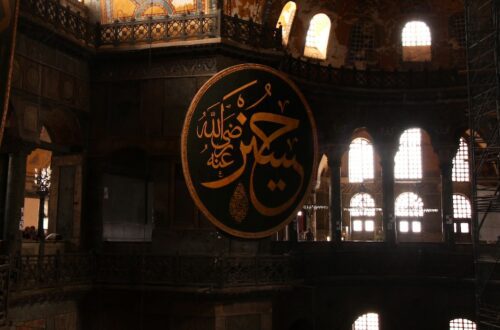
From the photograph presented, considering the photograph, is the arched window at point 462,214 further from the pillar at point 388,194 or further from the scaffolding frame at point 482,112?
Answer: the scaffolding frame at point 482,112

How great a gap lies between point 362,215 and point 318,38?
12467 mm

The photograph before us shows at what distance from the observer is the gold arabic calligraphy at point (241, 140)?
11.1 meters

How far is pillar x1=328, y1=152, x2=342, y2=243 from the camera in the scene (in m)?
15.4

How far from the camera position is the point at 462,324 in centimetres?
1641

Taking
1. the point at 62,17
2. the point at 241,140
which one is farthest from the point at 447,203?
the point at 62,17

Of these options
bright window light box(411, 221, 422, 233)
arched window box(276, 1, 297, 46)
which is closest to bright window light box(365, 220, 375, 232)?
bright window light box(411, 221, 422, 233)

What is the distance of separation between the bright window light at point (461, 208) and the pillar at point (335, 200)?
38.6ft

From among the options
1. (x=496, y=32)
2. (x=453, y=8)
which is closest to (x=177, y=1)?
(x=496, y=32)

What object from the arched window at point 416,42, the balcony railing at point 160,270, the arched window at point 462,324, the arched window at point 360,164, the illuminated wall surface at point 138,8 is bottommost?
the arched window at point 462,324

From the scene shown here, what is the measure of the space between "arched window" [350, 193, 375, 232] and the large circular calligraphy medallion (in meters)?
15.2

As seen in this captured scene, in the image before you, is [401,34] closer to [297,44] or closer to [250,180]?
[297,44]

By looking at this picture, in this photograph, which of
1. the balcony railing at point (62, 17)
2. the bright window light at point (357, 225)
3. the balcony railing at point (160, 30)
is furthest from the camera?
the bright window light at point (357, 225)

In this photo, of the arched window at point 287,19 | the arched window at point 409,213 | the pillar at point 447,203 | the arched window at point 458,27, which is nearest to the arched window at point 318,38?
the arched window at point 287,19

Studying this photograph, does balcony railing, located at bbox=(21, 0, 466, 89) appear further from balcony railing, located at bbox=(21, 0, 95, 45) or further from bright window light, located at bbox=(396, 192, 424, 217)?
bright window light, located at bbox=(396, 192, 424, 217)
